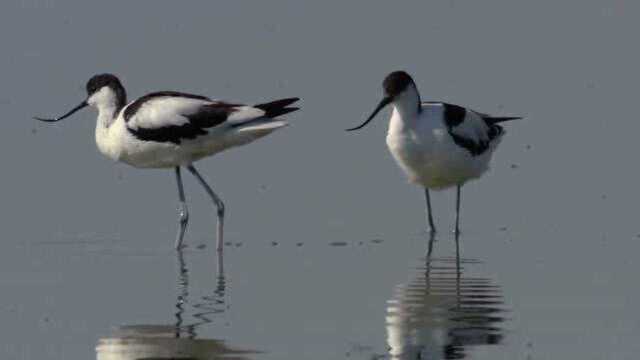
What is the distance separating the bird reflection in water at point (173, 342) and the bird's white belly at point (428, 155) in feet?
13.5

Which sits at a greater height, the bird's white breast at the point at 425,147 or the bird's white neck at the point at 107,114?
the bird's white neck at the point at 107,114

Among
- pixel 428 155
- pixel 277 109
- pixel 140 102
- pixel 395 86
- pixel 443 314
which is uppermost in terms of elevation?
pixel 395 86

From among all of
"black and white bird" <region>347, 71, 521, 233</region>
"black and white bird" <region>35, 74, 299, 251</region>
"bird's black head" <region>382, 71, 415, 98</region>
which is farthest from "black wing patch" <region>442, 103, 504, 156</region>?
"black and white bird" <region>35, 74, 299, 251</region>

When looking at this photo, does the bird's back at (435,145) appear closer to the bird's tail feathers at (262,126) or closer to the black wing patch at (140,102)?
the bird's tail feathers at (262,126)

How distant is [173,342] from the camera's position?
9102 millimetres

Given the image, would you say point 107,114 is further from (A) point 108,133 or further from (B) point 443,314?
(B) point 443,314

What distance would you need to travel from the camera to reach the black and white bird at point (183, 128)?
45.6ft

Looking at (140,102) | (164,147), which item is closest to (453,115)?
(164,147)

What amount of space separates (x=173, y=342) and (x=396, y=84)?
5634 mm

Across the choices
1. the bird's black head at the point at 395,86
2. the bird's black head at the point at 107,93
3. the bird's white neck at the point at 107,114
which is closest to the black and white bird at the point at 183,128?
the bird's white neck at the point at 107,114

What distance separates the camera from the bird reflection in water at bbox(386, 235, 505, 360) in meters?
8.80

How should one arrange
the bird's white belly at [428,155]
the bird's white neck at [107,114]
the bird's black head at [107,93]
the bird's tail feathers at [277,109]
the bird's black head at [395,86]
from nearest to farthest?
the bird's tail feathers at [277,109] → the bird's white belly at [428,155] → the bird's black head at [395,86] → the bird's white neck at [107,114] → the bird's black head at [107,93]

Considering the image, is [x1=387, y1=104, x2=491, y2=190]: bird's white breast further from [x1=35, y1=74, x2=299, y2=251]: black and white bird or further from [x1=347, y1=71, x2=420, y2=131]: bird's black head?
[x1=35, y1=74, x2=299, y2=251]: black and white bird

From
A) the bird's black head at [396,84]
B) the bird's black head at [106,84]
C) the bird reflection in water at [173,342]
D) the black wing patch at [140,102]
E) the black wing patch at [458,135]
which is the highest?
the bird's black head at [106,84]
